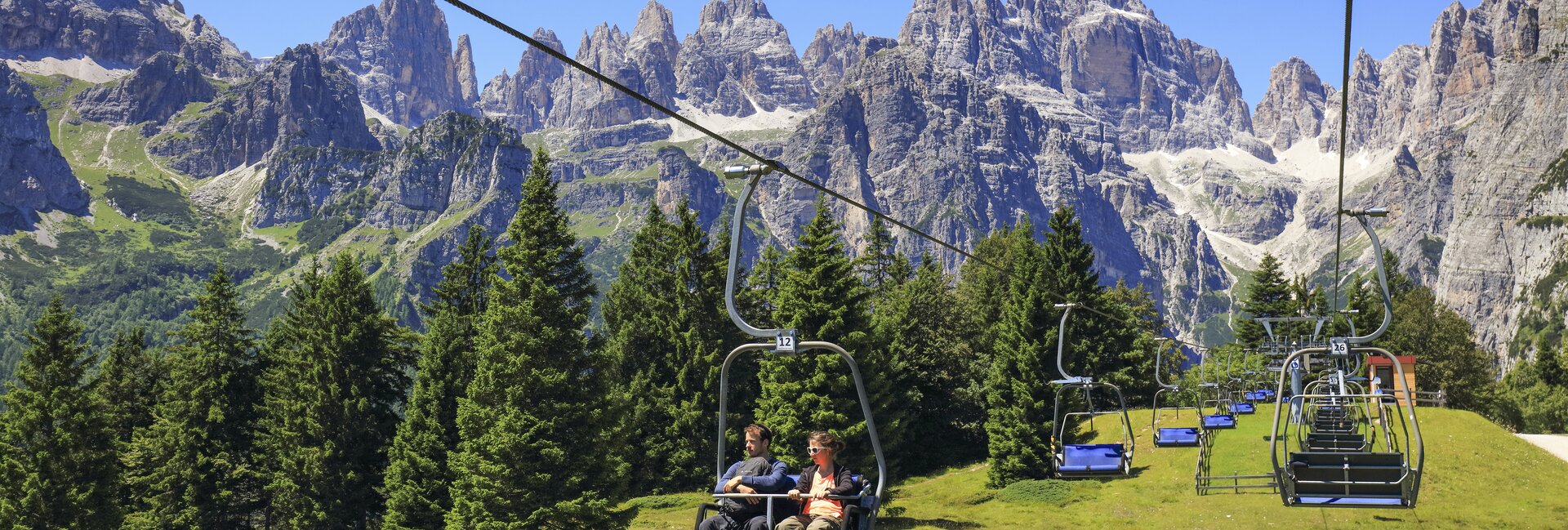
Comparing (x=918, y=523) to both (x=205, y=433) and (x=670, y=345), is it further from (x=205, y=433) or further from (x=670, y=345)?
(x=205, y=433)

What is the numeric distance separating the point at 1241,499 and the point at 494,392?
28323 millimetres

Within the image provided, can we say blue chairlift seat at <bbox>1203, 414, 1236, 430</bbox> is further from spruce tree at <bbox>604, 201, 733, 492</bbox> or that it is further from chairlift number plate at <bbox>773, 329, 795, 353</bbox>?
chairlift number plate at <bbox>773, 329, 795, 353</bbox>

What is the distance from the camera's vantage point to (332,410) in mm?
53438

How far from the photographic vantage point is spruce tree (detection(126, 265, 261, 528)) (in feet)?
171

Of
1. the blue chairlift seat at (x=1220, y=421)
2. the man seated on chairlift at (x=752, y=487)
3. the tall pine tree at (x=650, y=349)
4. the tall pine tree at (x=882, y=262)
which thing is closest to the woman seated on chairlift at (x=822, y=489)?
the man seated on chairlift at (x=752, y=487)

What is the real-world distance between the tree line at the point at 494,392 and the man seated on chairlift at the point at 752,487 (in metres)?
25.0

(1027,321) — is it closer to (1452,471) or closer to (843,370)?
(843,370)

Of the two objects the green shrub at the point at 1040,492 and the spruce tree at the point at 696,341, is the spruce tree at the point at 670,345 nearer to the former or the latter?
the spruce tree at the point at 696,341

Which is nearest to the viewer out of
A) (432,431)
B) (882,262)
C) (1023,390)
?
(432,431)

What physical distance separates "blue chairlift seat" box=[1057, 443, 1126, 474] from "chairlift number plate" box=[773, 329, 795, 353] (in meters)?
20.5

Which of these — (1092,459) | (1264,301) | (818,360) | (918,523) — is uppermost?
(1264,301)

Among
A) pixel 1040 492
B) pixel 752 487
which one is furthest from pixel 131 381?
pixel 752 487

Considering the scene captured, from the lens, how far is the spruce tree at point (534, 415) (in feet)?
131

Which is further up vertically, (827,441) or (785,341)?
(785,341)
